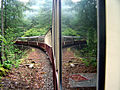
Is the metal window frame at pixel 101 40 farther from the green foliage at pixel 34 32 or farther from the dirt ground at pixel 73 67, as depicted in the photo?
the green foliage at pixel 34 32

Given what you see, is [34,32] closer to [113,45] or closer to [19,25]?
[19,25]

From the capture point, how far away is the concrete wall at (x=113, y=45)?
17 centimetres

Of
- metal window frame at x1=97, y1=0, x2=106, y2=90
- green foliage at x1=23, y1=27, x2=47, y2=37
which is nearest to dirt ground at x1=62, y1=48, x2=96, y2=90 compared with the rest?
metal window frame at x1=97, y1=0, x2=106, y2=90

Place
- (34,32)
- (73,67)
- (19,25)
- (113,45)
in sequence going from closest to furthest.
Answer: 1. (113,45)
2. (73,67)
3. (19,25)
4. (34,32)

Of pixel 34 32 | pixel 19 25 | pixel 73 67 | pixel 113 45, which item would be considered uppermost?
pixel 19 25

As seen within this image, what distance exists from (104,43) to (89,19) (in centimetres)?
8

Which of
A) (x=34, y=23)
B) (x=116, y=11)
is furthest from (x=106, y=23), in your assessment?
(x=34, y=23)

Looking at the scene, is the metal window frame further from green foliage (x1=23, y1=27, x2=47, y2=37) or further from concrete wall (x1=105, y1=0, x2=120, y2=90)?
green foliage (x1=23, y1=27, x2=47, y2=37)

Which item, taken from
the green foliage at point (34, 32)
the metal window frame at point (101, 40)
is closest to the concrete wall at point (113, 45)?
the metal window frame at point (101, 40)

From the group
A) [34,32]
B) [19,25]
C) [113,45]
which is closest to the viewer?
[113,45]

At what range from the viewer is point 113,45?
0.59ft

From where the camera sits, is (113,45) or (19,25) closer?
(113,45)

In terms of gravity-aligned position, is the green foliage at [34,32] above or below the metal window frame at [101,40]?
above

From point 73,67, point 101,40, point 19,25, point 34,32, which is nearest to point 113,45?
point 101,40
